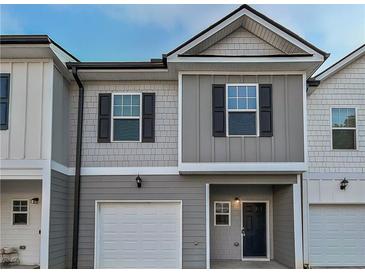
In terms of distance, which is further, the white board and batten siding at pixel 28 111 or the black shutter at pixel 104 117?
the black shutter at pixel 104 117

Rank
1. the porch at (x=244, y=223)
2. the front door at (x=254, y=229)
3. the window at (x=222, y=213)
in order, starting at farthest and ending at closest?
the window at (x=222, y=213) < the front door at (x=254, y=229) < the porch at (x=244, y=223)

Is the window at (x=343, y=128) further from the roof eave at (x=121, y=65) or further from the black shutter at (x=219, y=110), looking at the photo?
the roof eave at (x=121, y=65)

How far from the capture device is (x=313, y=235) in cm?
1229

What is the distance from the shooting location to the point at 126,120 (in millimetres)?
11891

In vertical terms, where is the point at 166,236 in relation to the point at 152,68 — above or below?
below

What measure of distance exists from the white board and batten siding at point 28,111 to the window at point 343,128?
7642 mm

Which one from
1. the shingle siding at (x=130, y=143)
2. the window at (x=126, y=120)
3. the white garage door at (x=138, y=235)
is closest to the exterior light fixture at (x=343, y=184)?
the white garage door at (x=138, y=235)

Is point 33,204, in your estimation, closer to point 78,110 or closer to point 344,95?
point 78,110

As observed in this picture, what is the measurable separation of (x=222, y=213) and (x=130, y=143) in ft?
12.1

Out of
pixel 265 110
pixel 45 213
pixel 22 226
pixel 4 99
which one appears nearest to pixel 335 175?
pixel 265 110

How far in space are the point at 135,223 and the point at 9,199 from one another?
137 inches

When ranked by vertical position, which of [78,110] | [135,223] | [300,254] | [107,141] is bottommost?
[300,254]

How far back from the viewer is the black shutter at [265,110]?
11367 mm

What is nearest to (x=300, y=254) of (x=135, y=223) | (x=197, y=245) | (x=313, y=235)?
(x=313, y=235)
